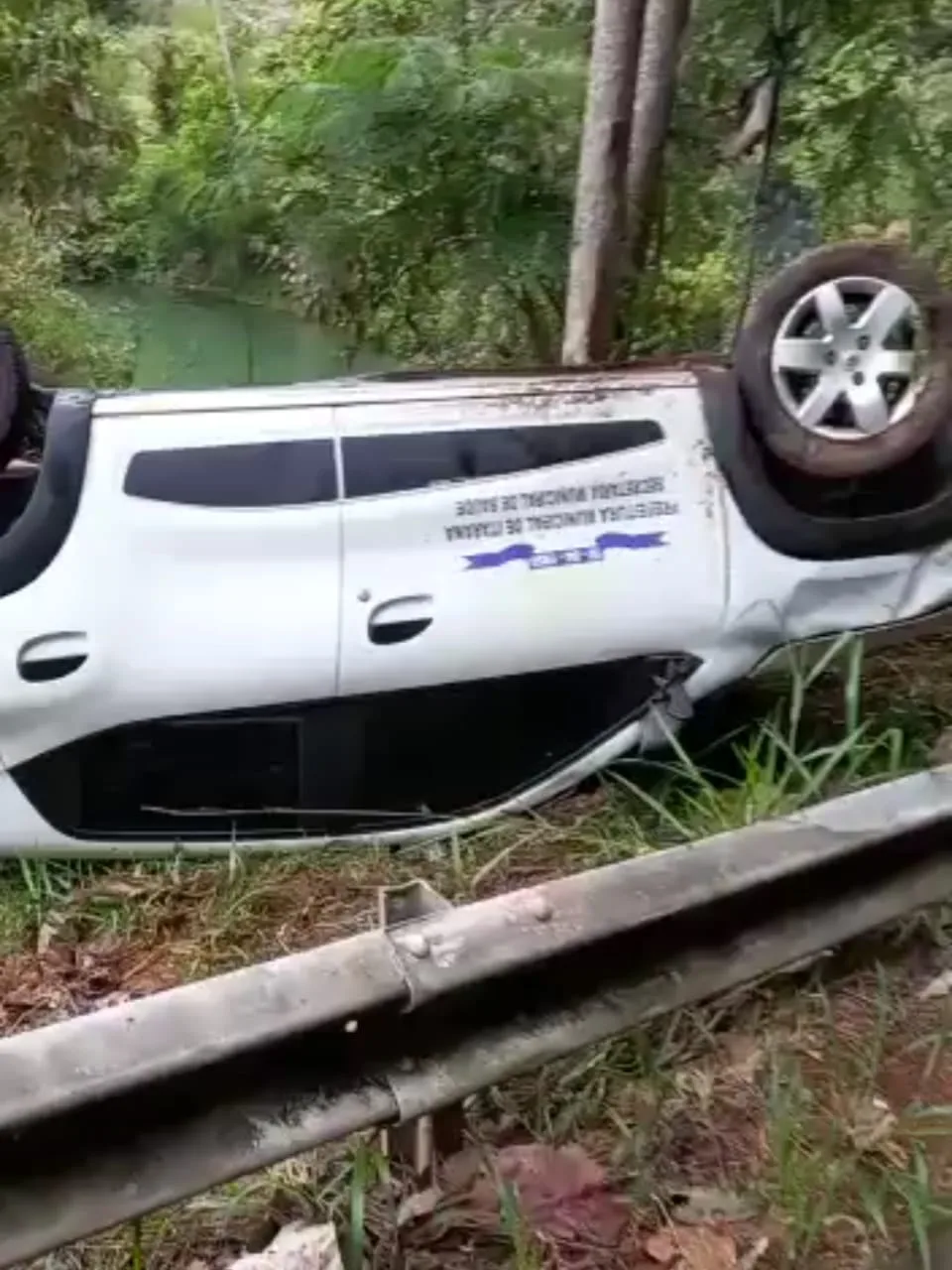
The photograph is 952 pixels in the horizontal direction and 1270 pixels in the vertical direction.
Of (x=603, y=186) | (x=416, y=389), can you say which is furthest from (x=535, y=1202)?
(x=603, y=186)

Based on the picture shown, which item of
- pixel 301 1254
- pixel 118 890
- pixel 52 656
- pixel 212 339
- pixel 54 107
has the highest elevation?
pixel 301 1254

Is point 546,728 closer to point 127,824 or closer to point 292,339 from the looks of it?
point 127,824

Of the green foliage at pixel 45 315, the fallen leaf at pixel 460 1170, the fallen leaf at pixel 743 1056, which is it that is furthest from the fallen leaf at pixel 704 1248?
the green foliage at pixel 45 315

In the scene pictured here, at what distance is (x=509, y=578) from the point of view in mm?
4004

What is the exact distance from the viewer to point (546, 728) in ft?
13.5

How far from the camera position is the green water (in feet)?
37.5

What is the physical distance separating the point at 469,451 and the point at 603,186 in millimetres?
2307

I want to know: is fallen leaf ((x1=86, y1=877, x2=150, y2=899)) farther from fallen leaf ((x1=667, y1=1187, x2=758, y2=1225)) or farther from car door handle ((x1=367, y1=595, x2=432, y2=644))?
fallen leaf ((x1=667, y1=1187, x2=758, y2=1225))

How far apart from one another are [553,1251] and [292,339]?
35.8 feet

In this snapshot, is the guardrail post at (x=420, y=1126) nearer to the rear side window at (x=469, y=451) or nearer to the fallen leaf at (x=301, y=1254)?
the fallen leaf at (x=301, y=1254)

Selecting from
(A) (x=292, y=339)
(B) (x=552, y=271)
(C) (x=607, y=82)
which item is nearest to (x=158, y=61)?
(A) (x=292, y=339)

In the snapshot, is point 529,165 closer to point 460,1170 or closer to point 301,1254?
point 460,1170

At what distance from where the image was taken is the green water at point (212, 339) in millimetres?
11438

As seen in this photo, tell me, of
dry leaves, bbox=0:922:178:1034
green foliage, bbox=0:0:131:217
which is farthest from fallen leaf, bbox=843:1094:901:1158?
green foliage, bbox=0:0:131:217
